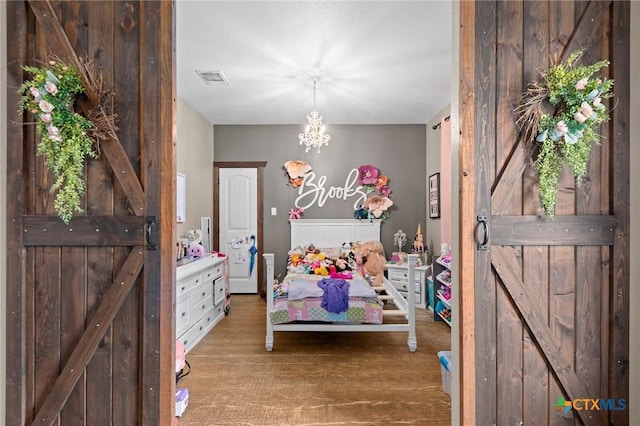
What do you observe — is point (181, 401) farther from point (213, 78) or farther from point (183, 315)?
point (213, 78)

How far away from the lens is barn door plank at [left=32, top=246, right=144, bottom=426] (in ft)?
5.01

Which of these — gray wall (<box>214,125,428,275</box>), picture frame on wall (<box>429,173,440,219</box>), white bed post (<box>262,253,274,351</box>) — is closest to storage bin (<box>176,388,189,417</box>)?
white bed post (<box>262,253,274,351</box>)

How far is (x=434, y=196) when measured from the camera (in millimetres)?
4949

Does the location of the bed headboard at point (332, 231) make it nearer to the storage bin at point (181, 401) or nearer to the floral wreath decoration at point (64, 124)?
the storage bin at point (181, 401)

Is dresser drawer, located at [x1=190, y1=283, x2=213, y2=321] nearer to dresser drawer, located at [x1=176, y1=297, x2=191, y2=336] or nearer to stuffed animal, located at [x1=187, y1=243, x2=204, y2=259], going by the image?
dresser drawer, located at [x1=176, y1=297, x2=191, y2=336]

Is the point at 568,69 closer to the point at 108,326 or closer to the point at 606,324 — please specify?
the point at 606,324

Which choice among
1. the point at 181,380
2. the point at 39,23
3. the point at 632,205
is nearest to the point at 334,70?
the point at 39,23

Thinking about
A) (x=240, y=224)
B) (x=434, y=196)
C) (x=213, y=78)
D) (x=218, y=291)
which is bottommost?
(x=218, y=291)

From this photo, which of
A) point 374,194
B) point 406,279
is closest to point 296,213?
point 374,194

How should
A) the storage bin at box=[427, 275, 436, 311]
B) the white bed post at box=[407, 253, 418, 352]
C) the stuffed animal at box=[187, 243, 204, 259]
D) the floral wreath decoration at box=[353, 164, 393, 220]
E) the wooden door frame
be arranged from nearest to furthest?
the white bed post at box=[407, 253, 418, 352] < the stuffed animal at box=[187, 243, 204, 259] < the storage bin at box=[427, 275, 436, 311] < the floral wreath decoration at box=[353, 164, 393, 220] < the wooden door frame

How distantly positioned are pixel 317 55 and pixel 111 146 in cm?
210

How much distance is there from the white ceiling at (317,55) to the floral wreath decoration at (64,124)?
123cm

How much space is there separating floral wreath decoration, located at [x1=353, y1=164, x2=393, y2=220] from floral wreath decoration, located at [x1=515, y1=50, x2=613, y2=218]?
3.78m

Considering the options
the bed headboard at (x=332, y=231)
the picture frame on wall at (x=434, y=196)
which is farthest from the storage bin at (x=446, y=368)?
the bed headboard at (x=332, y=231)
